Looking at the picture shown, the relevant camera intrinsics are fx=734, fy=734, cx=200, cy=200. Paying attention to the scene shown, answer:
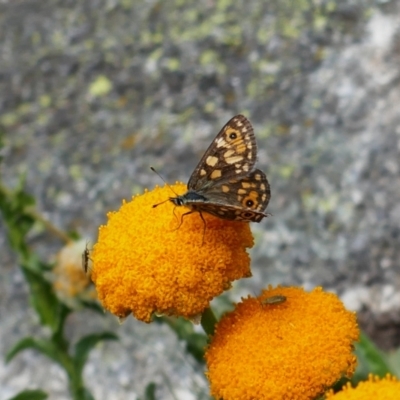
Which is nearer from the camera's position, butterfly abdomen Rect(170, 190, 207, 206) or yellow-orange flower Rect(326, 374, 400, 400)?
yellow-orange flower Rect(326, 374, 400, 400)

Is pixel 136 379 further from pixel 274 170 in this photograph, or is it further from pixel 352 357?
pixel 352 357

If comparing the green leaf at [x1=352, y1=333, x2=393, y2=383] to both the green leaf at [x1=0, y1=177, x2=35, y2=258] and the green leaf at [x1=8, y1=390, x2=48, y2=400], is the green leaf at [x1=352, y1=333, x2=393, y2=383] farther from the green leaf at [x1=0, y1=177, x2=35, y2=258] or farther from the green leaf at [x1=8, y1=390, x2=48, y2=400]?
the green leaf at [x1=0, y1=177, x2=35, y2=258]

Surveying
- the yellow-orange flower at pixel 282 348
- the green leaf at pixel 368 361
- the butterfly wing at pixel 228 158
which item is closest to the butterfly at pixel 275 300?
the yellow-orange flower at pixel 282 348

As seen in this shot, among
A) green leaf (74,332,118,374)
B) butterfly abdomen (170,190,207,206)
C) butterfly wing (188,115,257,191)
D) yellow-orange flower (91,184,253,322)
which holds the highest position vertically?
green leaf (74,332,118,374)

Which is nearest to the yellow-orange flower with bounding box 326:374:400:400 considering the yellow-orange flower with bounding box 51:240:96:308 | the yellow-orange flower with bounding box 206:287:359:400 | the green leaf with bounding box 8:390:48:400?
the yellow-orange flower with bounding box 206:287:359:400

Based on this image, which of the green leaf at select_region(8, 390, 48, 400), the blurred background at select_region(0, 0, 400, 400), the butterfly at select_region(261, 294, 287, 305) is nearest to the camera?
the butterfly at select_region(261, 294, 287, 305)

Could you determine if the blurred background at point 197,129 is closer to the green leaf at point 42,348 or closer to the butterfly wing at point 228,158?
the green leaf at point 42,348

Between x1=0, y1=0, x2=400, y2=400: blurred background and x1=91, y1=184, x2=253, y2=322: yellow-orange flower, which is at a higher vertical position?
x1=0, y1=0, x2=400, y2=400: blurred background
